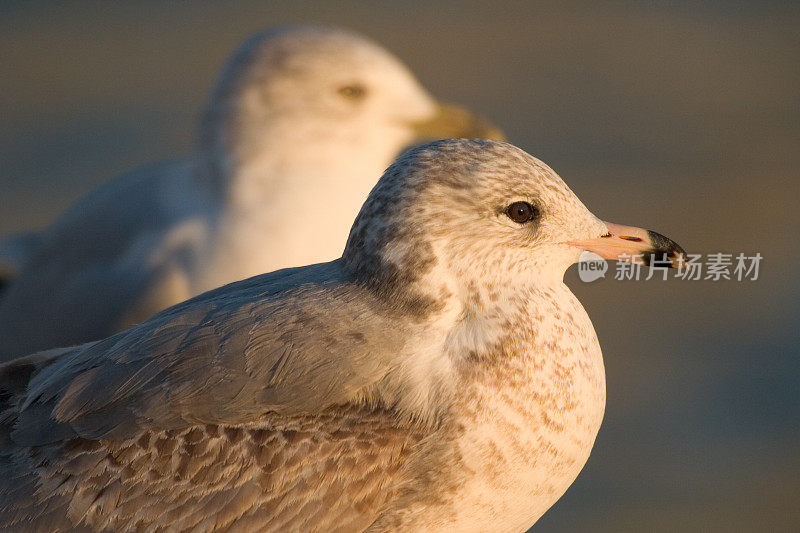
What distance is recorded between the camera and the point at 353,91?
177 inches

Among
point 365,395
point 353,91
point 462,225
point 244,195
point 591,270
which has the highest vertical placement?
point 353,91

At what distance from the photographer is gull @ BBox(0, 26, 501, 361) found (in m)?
4.24

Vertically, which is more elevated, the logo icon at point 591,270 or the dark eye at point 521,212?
the dark eye at point 521,212

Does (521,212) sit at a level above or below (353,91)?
below

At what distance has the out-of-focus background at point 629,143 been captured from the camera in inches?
230

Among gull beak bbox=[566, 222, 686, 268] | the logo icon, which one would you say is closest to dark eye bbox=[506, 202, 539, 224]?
gull beak bbox=[566, 222, 686, 268]

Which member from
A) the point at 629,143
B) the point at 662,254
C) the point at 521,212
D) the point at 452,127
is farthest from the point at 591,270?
the point at 629,143

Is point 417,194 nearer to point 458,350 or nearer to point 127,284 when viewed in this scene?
point 458,350

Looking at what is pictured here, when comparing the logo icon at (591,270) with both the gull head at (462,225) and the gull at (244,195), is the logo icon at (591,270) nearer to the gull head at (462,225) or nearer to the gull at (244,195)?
the gull head at (462,225)

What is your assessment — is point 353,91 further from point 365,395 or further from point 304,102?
point 365,395

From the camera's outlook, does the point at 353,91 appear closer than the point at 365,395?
No

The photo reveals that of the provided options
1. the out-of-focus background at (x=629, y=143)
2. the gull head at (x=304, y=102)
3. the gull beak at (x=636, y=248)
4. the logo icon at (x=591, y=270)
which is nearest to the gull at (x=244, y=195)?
the gull head at (x=304, y=102)

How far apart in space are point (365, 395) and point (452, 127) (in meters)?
2.35

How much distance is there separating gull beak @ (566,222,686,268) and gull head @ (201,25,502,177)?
1.78 m
